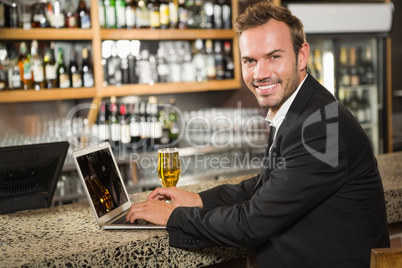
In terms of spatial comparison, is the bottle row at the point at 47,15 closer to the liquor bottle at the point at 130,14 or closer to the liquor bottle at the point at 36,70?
the liquor bottle at the point at 36,70

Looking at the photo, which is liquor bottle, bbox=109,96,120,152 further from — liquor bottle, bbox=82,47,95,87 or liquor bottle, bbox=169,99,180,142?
liquor bottle, bbox=169,99,180,142

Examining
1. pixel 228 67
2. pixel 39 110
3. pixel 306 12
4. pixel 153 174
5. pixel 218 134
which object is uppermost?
pixel 306 12

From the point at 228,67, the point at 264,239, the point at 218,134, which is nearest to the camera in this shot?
the point at 264,239

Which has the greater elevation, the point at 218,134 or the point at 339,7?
the point at 339,7

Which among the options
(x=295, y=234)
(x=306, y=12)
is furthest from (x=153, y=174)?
(x=295, y=234)

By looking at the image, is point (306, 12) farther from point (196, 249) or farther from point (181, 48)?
point (196, 249)

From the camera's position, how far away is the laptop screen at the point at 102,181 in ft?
4.51

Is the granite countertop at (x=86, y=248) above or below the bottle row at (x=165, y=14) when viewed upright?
below

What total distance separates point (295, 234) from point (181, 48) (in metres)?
→ 2.98

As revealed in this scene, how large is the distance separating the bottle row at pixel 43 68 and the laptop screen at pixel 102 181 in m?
2.13

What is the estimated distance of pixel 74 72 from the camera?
3650 millimetres

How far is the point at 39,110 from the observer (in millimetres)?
3812

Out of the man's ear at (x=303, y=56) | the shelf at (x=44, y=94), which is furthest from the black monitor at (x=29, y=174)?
the shelf at (x=44, y=94)

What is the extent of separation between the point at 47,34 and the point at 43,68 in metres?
0.31
